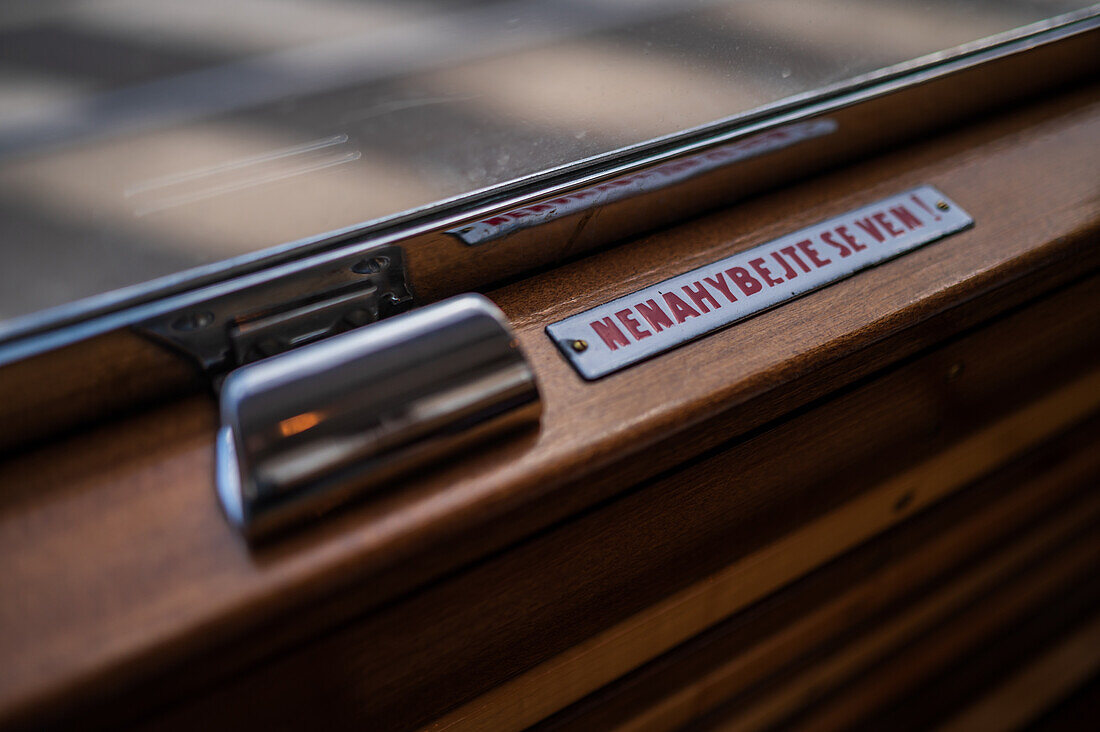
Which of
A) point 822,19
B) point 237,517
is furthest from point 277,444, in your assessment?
point 822,19

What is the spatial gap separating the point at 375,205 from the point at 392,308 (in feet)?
0.27

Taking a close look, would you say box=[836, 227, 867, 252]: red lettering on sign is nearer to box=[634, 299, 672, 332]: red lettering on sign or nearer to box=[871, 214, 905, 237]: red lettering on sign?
box=[871, 214, 905, 237]: red lettering on sign

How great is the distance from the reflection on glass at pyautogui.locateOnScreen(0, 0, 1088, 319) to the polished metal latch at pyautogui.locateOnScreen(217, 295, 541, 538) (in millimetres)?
117

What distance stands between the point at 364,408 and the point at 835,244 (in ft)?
1.41

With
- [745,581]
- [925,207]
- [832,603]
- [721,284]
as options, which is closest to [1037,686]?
[832,603]

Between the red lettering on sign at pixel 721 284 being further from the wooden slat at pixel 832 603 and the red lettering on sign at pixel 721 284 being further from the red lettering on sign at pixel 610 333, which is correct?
the wooden slat at pixel 832 603

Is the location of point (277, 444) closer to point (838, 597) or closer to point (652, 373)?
point (652, 373)

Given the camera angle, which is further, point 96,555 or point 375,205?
point 375,205

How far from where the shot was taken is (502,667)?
0.64 metres

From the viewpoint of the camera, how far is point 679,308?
617 mm

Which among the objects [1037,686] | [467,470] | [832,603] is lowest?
[1037,686]

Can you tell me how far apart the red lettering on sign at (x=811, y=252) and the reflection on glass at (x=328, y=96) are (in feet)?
0.43

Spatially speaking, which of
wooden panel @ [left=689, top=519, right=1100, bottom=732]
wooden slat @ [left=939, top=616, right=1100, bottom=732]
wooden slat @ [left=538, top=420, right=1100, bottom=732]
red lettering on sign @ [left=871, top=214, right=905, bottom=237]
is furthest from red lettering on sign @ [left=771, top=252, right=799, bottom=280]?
wooden slat @ [left=939, top=616, right=1100, bottom=732]

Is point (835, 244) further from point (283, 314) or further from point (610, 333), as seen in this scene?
point (283, 314)
